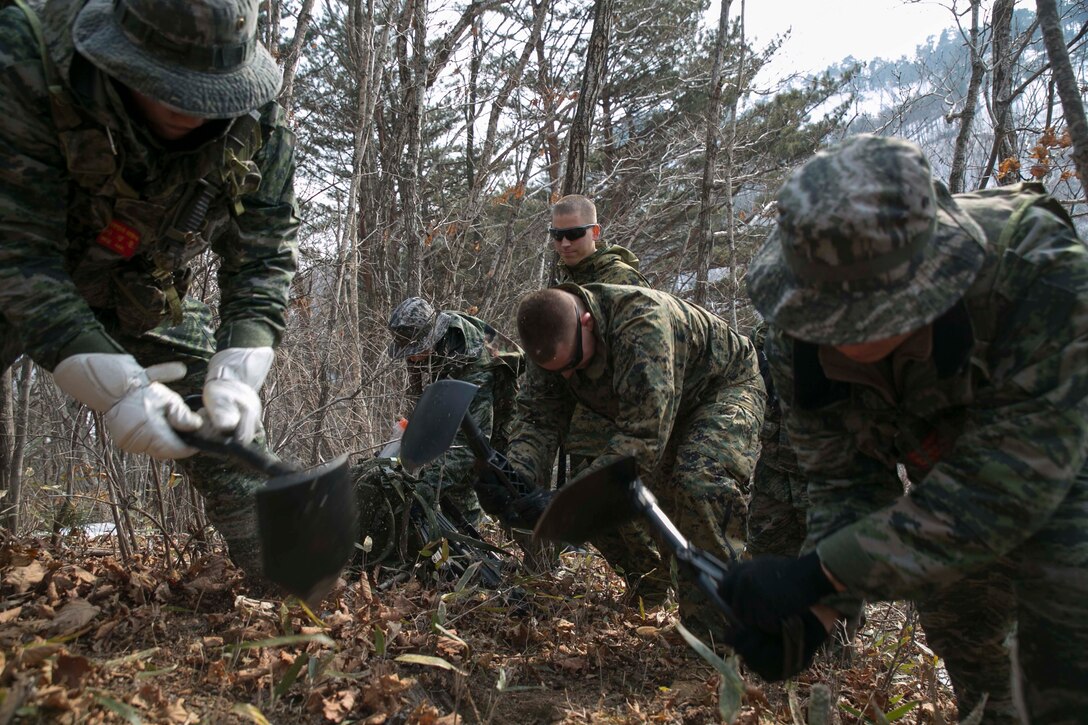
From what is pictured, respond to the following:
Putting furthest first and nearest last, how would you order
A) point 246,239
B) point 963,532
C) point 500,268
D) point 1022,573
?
point 500,268, point 246,239, point 1022,573, point 963,532

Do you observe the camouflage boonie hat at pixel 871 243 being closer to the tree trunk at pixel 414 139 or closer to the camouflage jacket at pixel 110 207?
the camouflage jacket at pixel 110 207

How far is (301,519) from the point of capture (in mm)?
2307

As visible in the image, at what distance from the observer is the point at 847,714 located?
2.76 metres

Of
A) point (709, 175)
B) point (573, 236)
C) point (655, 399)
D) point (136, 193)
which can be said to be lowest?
point (655, 399)

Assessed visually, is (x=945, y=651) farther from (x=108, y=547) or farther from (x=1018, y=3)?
(x=1018, y=3)

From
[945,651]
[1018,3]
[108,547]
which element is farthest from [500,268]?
[945,651]

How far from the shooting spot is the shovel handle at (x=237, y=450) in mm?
2457

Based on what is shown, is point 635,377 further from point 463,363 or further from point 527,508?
point 463,363

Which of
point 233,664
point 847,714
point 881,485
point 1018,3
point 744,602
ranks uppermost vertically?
point 1018,3

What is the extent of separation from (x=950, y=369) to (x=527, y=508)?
1.94 m

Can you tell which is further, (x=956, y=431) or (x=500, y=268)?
(x=500, y=268)

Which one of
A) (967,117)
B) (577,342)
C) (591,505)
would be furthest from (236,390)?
(967,117)

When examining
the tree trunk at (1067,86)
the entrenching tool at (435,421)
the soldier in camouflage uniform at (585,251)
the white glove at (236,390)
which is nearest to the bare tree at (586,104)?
the soldier in camouflage uniform at (585,251)

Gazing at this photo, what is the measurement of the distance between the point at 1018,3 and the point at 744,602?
6.84 metres
